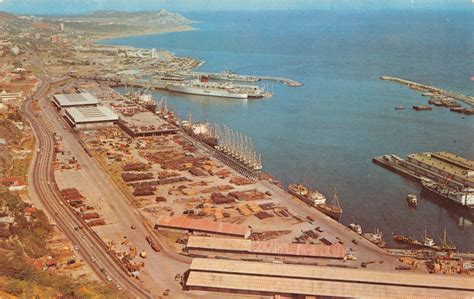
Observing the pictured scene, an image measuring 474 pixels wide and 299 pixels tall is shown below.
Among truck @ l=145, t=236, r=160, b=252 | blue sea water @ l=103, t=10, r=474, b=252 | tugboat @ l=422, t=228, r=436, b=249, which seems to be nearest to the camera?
truck @ l=145, t=236, r=160, b=252

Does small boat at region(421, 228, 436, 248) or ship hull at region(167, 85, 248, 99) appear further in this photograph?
ship hull at region(167, 85, 248, 99)

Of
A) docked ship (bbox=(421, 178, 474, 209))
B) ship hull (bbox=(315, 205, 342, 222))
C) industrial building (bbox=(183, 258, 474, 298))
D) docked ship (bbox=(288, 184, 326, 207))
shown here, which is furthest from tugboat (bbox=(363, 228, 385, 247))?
docked ship (bbox=(421, 178, 474, 209))

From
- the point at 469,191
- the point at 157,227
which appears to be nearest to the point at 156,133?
the point at 157,227

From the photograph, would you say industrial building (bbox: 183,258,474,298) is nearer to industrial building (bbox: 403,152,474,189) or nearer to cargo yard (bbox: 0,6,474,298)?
cargo yard (bbox: 0,6,474,298)

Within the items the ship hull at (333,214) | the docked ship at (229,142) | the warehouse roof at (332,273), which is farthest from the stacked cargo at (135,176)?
the warehouse roof at (332,273)

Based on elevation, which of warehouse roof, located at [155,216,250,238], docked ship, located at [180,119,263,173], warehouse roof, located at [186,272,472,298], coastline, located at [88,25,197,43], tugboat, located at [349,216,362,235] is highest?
warehouse roof, located at [186,272,472,298]

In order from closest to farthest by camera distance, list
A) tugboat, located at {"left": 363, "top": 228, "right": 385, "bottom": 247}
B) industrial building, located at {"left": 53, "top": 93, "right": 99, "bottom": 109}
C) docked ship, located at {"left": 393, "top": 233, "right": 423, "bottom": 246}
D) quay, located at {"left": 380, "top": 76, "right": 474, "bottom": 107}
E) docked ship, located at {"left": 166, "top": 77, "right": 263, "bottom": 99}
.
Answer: tugboat, located at {"left": 363, "top": 228, "right": 385, "bottom": 247}
docked ship, located at {"left": 393, "top": 233, "right": 423, "bottom": 246}
industrial building, located at {"left": 53, "top": 93, "right": 99, "bottom": 109}
quay, located at {"left": 380, "top": 76, "right": 474, "bottom": 107}
docked ship, located at {"left": 166, "top": 77, "right": 263, "bottom": 99}
